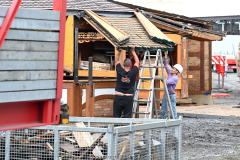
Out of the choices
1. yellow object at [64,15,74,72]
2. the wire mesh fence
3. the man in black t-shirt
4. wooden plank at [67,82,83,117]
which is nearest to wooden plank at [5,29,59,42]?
the wire mesh fence

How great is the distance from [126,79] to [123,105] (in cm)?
58

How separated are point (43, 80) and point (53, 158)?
188 centimetres

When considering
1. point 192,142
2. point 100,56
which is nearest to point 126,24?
point 100,56

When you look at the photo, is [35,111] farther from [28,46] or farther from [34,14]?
[34,14]

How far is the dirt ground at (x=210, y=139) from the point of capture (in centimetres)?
801

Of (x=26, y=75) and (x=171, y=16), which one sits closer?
(x=26, y=75)

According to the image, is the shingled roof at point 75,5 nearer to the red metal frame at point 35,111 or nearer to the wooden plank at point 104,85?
the wooden plank at point 104,85

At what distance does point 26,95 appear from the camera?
3.51 m

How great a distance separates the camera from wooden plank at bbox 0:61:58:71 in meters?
3.35

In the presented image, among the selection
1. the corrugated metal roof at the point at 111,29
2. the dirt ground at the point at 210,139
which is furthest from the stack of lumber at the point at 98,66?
the dirt ground at the point at 210,139

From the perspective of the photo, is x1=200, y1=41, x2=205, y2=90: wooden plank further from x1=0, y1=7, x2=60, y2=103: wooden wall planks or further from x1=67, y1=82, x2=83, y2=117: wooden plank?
x1=0, y1=7, x2=60, y2=103: wooden wall planks

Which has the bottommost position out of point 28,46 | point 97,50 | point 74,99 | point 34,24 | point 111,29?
point 74,99

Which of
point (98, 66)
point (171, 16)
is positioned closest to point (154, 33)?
point (98, 66)

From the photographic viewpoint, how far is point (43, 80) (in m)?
3.61
